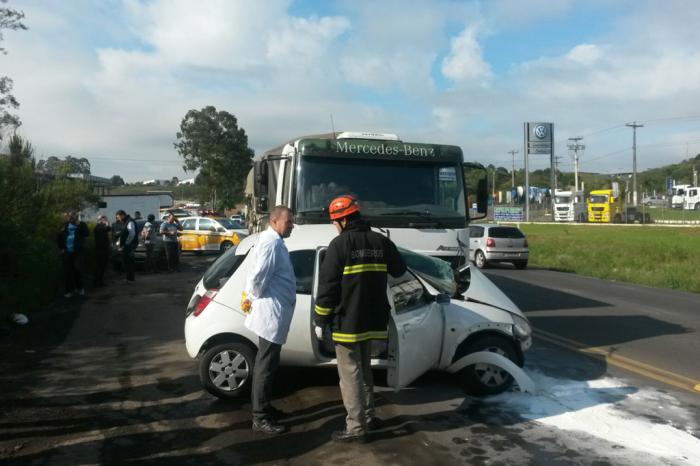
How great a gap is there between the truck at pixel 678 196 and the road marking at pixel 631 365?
3168 inches

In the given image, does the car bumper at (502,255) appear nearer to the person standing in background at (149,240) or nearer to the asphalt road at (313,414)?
the person standing in background at (149,240)

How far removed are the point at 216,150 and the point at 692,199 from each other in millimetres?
56335

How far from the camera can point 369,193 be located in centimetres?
952

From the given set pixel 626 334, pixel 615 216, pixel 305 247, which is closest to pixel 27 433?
pixel 305 247

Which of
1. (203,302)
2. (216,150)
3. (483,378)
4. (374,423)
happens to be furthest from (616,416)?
(216,150)

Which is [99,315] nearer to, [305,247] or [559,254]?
[305,247]

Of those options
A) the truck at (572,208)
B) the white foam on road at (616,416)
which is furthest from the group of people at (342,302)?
the truck at (572,208)

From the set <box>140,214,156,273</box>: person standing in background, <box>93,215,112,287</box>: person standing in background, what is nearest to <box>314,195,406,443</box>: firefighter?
<box>93,215,112,287</box>: person standing in background

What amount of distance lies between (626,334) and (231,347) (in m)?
6.70

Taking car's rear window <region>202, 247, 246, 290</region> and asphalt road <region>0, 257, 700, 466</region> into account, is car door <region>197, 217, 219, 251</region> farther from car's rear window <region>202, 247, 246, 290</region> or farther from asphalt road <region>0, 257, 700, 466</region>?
car's rear window <region>202, 247, 246, 290</region>

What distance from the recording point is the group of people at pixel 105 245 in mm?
13336

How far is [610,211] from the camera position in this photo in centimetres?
6762

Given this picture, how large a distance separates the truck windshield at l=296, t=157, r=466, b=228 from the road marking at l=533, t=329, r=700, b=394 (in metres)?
2.18

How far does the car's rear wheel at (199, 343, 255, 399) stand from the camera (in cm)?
626
